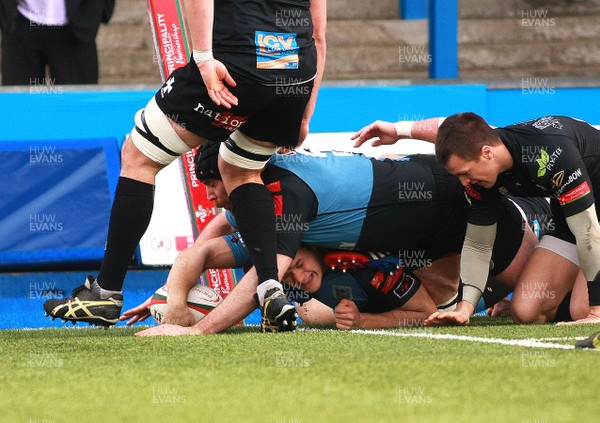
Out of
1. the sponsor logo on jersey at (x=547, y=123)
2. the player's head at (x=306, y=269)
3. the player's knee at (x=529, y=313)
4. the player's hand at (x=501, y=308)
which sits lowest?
the player's hand at (x=501, y=308)

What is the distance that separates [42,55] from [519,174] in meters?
3.30

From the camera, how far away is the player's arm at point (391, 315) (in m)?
4.69

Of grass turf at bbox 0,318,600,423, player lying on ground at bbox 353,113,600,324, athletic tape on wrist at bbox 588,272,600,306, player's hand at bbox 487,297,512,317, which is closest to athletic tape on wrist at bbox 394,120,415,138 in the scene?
player lying on ground at bbox 353,113,600,324

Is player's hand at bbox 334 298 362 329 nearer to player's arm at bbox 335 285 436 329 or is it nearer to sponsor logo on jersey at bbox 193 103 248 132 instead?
player's arm at bbox 335 285 436 329

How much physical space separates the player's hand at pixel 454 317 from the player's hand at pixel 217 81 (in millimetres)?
1192

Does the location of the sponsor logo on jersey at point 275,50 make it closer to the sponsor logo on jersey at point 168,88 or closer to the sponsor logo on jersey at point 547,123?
the sponsor logo on jersey at point 168,88

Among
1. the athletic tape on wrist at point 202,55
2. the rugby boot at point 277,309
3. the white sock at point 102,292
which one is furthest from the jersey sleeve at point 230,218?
the athletic tape on wrist at point 202,55

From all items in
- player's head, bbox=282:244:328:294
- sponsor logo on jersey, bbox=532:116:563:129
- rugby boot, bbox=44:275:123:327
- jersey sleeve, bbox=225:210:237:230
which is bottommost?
player's head, bbox=282:244:328:294

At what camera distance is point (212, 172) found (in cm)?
455

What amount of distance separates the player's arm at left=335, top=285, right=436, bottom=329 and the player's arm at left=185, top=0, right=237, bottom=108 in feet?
3.98

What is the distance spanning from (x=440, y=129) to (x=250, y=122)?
74 centimetres

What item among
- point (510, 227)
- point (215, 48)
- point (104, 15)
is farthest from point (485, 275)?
point (104, 15)

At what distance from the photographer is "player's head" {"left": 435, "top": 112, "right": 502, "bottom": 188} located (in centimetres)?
420

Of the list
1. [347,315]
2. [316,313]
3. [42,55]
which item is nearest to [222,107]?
[347,315]
